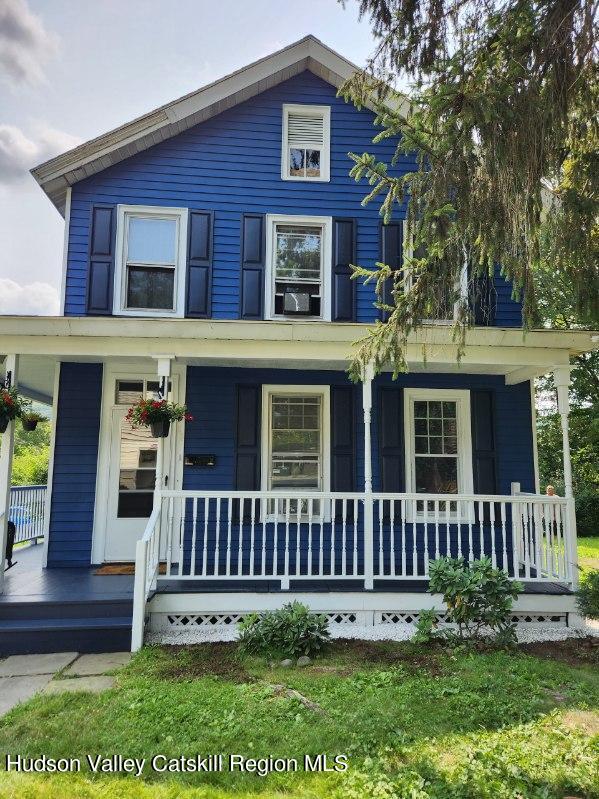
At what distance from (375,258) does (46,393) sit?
6.15m

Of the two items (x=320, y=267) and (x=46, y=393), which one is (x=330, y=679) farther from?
(x=46, y=393)

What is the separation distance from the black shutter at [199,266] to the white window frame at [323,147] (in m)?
1.42

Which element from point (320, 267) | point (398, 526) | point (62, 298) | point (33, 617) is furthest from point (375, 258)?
point (33, 617)

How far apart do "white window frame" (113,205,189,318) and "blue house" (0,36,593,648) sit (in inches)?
1.0

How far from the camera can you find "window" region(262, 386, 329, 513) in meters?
6.67

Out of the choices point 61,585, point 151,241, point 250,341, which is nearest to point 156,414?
point 250,341

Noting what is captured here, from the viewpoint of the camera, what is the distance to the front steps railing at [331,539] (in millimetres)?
5098

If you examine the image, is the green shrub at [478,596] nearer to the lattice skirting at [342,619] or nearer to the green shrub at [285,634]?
the lattice skirting at [342,619]

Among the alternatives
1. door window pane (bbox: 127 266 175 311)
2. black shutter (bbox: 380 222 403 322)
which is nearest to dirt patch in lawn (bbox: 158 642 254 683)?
door window pane (bbox: 127 266 175 311)

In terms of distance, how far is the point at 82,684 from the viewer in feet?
12.5

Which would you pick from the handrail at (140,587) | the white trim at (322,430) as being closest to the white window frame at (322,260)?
the white trim at (322,430)

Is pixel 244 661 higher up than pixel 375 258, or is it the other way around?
pixel 375 258

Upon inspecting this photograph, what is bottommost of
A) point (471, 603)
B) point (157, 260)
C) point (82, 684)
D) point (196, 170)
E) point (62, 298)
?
point (82, 684)

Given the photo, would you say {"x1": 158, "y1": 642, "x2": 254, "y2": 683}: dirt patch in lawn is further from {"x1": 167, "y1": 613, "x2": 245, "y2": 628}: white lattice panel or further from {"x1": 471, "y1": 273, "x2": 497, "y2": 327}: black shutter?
{"x1": 471, "y1": 273, "x2": 497, "y2": 327}: black shutter
